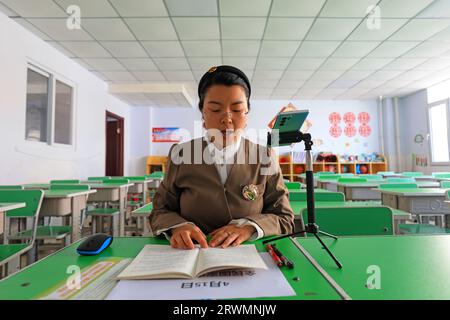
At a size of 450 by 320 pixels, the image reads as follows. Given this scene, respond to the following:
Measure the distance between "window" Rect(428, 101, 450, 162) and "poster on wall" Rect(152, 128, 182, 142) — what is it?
6367mm

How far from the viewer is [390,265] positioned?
1.90 ft

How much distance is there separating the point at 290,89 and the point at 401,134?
3519 millimetres

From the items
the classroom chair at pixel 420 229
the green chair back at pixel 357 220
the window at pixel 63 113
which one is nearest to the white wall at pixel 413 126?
the classroom chair at pixel 420 229

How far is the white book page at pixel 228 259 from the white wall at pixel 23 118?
3456 millimetres

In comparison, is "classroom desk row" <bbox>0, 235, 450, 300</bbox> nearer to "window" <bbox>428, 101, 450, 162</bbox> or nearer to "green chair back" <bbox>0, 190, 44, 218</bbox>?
"green chair back" <bbox>0, 190, 44, 218</bbox>

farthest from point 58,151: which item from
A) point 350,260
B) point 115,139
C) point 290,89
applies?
point 290,89

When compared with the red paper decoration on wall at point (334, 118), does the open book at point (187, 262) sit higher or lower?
lower

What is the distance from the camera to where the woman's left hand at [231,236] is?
675mm

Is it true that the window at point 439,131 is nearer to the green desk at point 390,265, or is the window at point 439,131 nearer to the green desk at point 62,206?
the green desk at point 390,265

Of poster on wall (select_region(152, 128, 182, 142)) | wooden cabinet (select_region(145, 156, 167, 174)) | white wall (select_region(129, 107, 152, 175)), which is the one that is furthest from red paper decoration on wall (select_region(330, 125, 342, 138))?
white wall (select_region(129, 107, 152, 175))

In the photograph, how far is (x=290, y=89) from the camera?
243 inches

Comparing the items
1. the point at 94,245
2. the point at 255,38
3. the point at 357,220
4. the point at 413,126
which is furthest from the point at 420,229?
the point at 413,126
